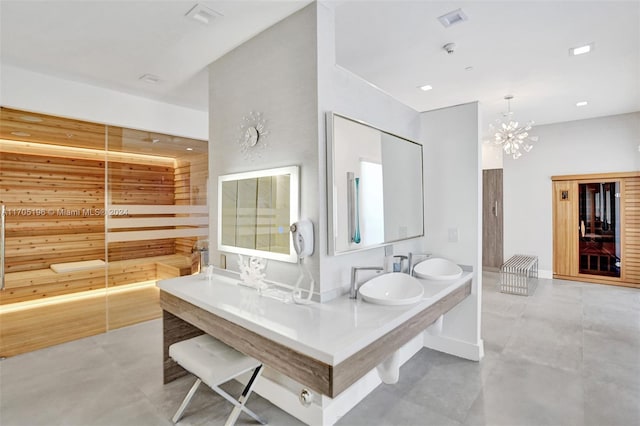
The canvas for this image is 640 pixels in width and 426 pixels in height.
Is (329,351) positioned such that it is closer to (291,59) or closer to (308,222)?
(308,222)

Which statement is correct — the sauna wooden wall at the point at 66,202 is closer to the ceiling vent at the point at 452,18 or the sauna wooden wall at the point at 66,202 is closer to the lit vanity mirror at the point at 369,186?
the lit vanity mirror at the point at 369,186

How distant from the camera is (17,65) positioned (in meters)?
3.10

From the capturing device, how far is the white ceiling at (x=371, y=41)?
2357mm

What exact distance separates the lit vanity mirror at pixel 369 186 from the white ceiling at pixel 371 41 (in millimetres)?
877

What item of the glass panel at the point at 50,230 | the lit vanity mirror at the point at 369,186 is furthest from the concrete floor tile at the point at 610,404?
the glass panel at the point at 50,230

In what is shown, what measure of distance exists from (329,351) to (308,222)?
96 centimetres

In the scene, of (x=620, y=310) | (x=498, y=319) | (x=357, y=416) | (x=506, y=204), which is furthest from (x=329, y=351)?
(x=506, y=204)

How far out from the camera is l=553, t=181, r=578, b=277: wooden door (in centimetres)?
605

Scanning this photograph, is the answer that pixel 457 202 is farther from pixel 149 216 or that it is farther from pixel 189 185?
pixel 149 216

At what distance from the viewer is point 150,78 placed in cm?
345

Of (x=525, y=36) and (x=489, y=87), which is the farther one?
(x=489, y=87)

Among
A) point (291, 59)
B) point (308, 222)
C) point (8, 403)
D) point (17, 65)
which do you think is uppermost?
point (17, 65)

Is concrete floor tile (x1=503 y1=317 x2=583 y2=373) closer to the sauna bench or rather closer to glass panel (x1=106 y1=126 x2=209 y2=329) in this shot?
the sauna bench

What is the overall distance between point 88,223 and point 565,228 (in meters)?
8.00
